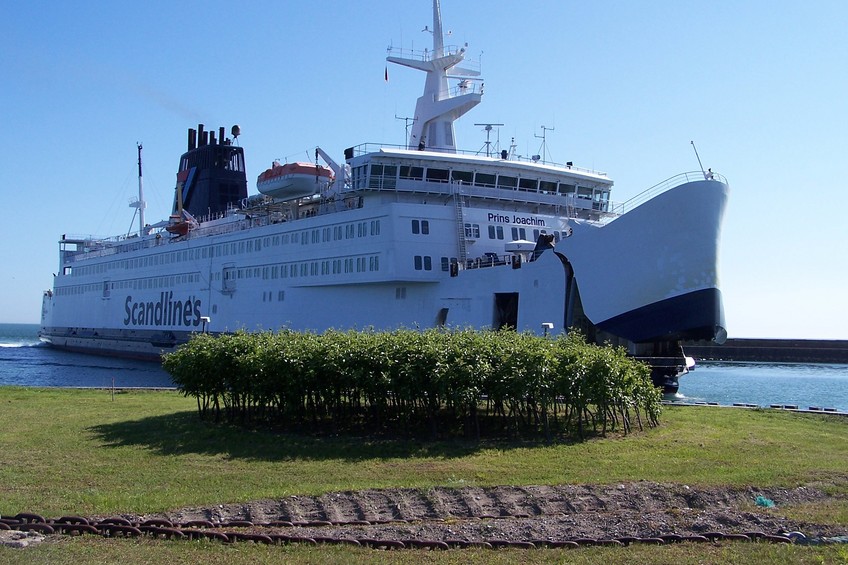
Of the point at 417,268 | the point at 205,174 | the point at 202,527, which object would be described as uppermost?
the point at 205,174

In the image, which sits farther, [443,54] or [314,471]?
[443,54]

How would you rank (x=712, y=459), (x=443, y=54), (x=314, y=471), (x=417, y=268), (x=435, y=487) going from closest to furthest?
1. (x=435, y=487)
2. (x=314, y=471)
3. (x=712, y=459)
4. (x=417, y=268)
5. (x=443, y=54)

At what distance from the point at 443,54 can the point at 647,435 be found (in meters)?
25.1

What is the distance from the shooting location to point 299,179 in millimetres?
39969

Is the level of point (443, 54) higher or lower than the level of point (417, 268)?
higher

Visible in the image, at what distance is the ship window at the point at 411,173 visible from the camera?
112ft

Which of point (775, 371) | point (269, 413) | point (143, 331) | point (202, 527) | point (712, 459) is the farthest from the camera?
point (143, 331)

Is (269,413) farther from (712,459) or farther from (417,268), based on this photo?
(417,268)

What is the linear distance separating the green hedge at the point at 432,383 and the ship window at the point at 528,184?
18.3 metres

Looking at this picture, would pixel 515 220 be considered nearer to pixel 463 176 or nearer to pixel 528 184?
pixel 528 184

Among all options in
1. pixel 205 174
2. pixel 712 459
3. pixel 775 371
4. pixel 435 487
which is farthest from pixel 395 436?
pixel 205 174

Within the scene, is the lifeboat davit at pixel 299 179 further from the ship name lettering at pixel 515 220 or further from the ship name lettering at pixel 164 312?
the ship name lettering at pixel 164 312

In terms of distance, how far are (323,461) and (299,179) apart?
27.5m

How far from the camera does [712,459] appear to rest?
13977 mm
